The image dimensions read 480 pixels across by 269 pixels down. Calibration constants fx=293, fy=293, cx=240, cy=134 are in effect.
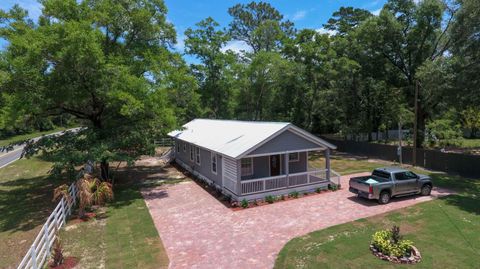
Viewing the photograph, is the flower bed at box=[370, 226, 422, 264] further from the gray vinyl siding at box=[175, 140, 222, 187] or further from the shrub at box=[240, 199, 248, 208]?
the gray vinyl siding at box=[175, 140, 222, 187]

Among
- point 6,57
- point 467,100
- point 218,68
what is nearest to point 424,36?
point 467,100

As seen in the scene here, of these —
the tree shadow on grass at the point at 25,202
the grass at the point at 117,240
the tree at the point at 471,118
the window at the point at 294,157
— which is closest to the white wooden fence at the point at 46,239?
the grass at the point at 117,240

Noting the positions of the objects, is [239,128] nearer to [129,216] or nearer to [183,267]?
[129,216]

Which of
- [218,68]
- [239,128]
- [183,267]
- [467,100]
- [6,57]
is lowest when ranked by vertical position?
[183,267]

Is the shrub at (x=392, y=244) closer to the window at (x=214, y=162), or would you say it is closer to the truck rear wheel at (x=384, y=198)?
the truck rear wheel at (x=384, y=198)

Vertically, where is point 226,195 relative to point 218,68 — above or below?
below

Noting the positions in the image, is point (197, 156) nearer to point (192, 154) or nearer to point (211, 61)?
point (192, 154)
